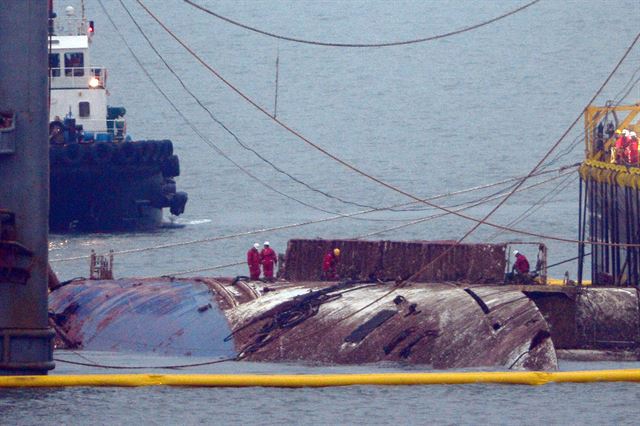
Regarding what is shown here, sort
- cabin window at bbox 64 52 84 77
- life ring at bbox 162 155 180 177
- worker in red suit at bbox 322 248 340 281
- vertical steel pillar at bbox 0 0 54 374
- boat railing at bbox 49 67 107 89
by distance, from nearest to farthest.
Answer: vertical steel pillar at bbox 0 0 54 374 → worker in red suit at bbox 322 248 340 281 → life ring at bbox 162 155 180 177 → boat railing at bbox 49 67 107 89 → cabin window at bbox 64 52 84 77

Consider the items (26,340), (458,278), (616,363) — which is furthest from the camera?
(458,278)

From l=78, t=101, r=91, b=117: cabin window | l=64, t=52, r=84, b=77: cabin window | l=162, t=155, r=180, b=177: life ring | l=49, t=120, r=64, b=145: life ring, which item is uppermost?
l=64, t=52, r=84, b=77: cabin window

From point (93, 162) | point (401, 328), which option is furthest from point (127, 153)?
point (401, 328)

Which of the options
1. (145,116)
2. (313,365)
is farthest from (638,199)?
(145,116)

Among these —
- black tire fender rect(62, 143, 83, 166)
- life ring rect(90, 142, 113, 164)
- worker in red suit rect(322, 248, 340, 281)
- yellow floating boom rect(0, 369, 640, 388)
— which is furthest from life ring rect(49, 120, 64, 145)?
yellow floating boom rect(0, 369, 640, 388)

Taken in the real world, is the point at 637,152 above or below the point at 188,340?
above

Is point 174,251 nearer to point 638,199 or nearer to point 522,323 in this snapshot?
point 638,199

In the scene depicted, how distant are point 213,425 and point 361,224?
2097 inches

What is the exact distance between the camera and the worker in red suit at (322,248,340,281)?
99.6ft

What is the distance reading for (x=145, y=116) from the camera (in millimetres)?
130000

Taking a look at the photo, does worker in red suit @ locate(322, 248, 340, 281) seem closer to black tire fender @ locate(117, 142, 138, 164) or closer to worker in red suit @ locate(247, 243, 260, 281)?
worker in red suit @ locate(247, 243, 260, 281)

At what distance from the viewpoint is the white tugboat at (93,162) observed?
2339 inches

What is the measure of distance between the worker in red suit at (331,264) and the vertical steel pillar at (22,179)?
1048cm

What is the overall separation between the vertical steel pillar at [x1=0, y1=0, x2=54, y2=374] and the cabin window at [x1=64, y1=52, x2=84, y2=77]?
4419cm
